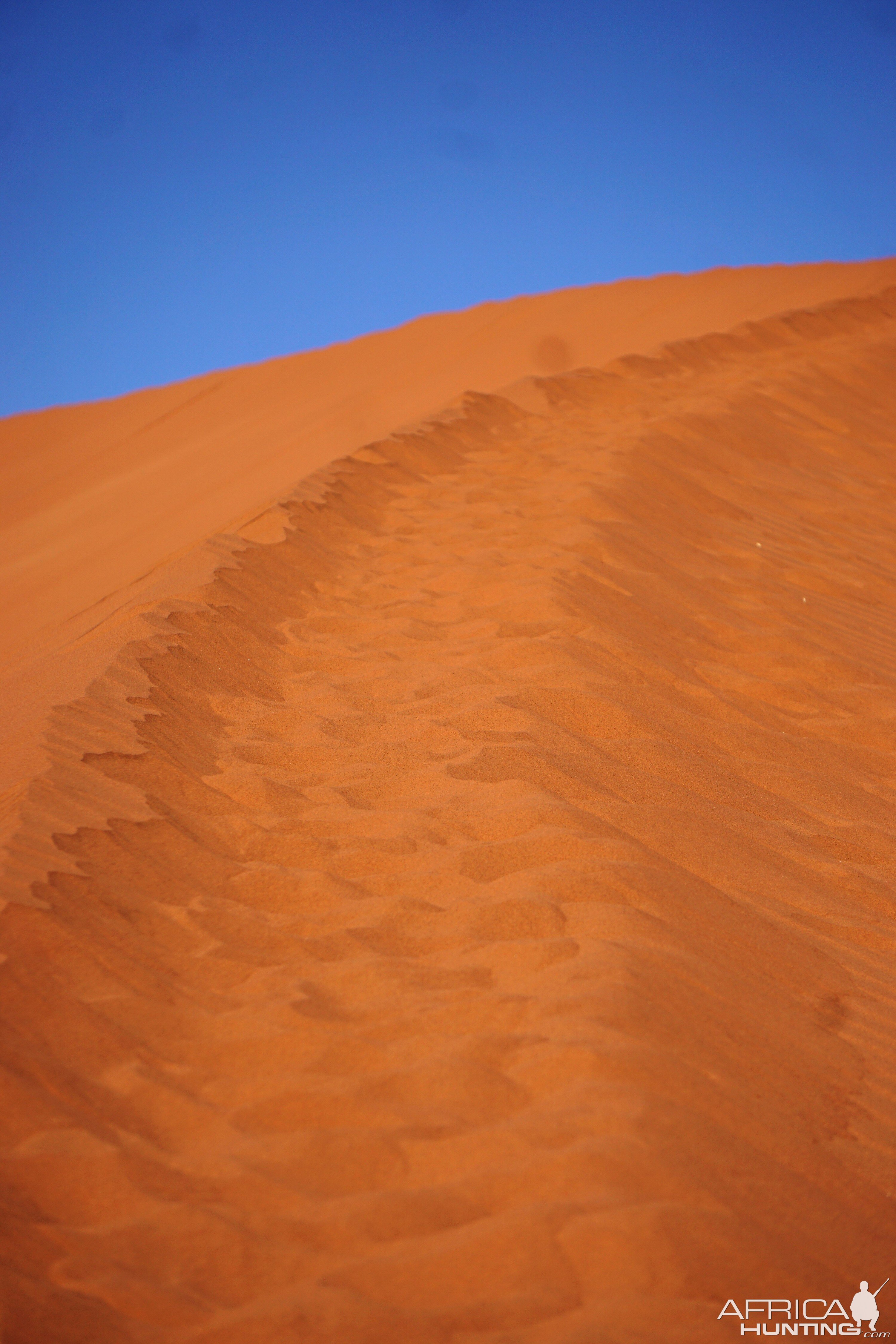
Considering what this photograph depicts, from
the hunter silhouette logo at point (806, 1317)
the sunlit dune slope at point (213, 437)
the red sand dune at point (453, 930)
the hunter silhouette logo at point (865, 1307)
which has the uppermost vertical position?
the sunlit dune slope at point (213, 437)

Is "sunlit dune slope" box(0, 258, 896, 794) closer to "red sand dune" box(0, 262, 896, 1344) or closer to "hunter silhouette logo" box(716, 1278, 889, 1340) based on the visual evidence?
"red sand dune" box(0, 262, 896, 1344)

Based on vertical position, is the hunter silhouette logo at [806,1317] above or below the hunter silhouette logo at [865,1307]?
above

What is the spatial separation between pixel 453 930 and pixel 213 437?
30.5ft

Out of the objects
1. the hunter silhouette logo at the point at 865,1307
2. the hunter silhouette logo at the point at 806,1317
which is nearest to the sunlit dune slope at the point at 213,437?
the hunter silhouette logo at the point at 806,1317

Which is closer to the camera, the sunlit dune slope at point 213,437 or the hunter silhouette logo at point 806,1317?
the hunter silhouette logo at point 806,1317

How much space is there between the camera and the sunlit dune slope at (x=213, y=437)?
14.6 feet

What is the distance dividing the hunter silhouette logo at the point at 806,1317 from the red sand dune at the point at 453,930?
2 centimetres

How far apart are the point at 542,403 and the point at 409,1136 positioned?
262 inches

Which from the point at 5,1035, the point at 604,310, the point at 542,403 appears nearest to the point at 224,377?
the point at 604,310

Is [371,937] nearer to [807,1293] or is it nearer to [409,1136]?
[409,1136]

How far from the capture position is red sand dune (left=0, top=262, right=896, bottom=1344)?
1468 millimetres

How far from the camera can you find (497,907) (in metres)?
2.26

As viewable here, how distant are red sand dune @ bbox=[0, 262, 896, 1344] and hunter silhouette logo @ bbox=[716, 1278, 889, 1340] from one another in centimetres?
2

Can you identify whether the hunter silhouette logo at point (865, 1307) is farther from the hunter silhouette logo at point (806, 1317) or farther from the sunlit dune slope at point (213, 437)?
the sunlit dune slope at point (213, 437)
